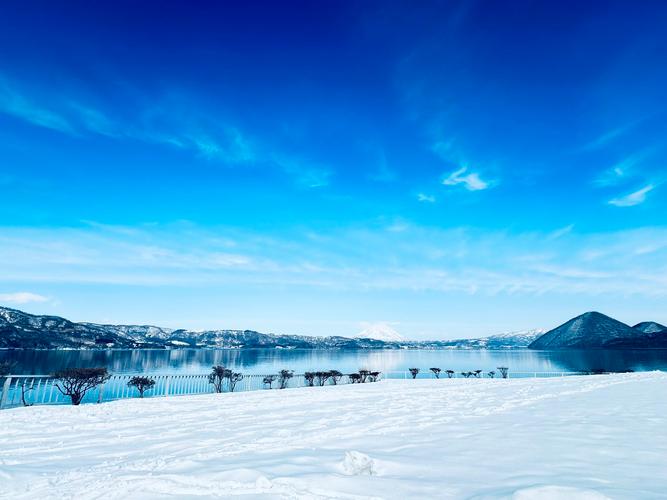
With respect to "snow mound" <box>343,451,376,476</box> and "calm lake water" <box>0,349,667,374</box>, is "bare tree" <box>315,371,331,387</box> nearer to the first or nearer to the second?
"calm lake water" <box>0,349,667,374</box>

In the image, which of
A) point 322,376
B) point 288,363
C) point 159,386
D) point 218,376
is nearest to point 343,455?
point 159,386

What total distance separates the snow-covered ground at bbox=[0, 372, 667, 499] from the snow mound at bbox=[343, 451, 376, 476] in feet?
0.04

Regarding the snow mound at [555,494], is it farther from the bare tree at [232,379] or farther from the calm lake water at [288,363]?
the calm lake water at [288,363]

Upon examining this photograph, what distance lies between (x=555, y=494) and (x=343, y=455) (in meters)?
2.31

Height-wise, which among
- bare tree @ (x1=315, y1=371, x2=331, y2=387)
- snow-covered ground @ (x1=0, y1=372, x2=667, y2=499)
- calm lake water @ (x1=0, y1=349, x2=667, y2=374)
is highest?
snow-covered ground @ (x1=0, y1=372, x2=667, y2=499)

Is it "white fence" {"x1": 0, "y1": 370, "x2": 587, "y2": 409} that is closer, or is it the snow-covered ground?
the snow-covered ground

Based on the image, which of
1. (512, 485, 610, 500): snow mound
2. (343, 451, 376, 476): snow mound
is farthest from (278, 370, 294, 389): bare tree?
(512, 485, 610, 500): snow mound

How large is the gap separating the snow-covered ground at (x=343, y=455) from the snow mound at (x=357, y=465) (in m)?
0.01

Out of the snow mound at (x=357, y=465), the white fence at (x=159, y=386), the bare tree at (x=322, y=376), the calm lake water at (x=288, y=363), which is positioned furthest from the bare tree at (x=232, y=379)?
the snow mound at (x=357, y=465)

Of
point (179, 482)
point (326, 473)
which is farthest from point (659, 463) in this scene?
point (179, 482)

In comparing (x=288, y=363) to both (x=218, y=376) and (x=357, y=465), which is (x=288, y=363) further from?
(x=357, y=465)

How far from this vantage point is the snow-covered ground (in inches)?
123

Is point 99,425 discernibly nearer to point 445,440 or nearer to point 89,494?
point 89,494

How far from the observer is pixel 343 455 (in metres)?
4.41
